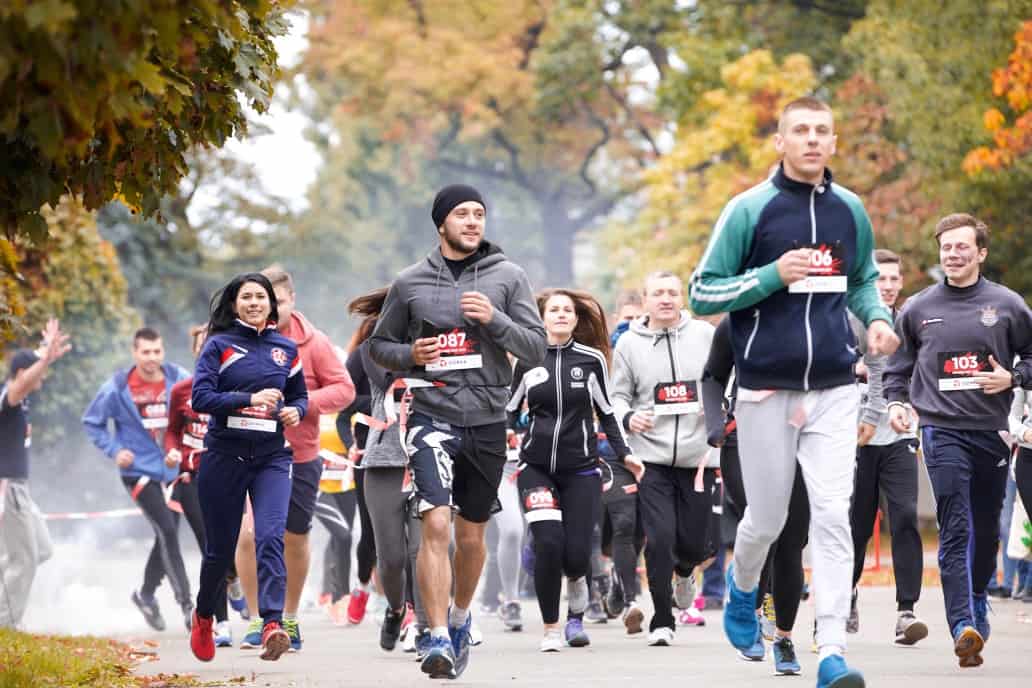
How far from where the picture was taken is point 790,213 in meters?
8.02

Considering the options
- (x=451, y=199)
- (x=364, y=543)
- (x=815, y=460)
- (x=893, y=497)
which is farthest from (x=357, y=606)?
(x=815, y=460)

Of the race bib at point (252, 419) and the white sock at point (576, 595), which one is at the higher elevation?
the race bib at point (252, 419)

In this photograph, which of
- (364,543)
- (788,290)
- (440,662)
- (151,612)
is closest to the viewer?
(788,290)

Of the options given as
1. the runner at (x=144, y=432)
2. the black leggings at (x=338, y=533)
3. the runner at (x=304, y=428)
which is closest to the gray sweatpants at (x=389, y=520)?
the runner at (x=304, y=428)

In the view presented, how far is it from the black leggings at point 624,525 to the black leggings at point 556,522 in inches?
63.7

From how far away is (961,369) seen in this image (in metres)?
9.97

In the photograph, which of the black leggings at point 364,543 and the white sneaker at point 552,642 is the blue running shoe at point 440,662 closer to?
the white sneaker at point 552,642

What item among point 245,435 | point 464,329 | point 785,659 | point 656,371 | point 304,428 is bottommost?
point 785,659

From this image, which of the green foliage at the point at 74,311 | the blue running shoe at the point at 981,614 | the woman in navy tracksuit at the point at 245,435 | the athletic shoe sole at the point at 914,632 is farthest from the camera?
the green foliage at the point at 74,311

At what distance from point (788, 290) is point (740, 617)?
1671 millimetres

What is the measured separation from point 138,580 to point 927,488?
32.8 feet

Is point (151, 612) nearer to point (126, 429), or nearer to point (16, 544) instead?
point (16, 544)

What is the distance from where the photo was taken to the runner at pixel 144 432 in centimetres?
1499

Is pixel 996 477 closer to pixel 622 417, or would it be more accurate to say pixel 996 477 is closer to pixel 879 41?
pixel 622 417
